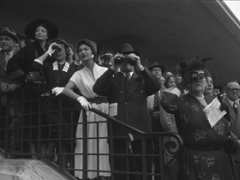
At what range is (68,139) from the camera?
12.6 feet

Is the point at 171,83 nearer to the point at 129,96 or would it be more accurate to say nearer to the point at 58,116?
the point at 129,96

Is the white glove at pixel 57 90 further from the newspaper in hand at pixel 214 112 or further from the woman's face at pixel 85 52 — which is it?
the newspaper in hand at pixel 214 112

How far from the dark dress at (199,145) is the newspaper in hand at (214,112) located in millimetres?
48

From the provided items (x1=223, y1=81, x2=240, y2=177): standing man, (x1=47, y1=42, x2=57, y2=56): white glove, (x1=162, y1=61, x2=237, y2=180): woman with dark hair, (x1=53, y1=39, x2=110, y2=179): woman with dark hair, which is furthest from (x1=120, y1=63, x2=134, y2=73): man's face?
(x1=223, y1=81, x2=240, y2=177): standing man

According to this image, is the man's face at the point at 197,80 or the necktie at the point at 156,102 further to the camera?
the necktie at the point at 156,102

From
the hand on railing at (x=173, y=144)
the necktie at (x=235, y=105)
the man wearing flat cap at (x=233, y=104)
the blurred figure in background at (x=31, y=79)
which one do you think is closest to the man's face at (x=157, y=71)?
the man wearing flat cap at (x=233, y=104)

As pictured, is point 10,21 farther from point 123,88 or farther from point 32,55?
point 123,88

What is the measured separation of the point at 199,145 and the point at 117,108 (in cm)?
88

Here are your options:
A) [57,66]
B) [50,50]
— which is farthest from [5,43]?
[57,66]

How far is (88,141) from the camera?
12.7ft

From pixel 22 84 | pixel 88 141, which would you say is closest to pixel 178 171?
pixel 88 141

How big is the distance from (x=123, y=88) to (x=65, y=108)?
0.65m

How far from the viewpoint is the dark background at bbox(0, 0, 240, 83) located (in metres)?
7.00

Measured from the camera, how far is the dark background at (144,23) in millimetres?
7000
